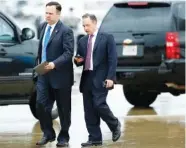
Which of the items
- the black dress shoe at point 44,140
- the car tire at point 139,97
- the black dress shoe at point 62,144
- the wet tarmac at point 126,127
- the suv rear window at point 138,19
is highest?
the suv rear window at point 138,19

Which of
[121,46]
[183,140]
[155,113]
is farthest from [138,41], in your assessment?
[183,140]

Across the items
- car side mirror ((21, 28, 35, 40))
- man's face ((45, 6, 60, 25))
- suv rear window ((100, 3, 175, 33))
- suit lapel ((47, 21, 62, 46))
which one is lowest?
suv rear window ((100, 3, 175, 33))

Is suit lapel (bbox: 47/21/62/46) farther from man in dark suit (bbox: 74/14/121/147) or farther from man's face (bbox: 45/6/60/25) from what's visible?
man in dark suit (bbox: 74/14/121/147)

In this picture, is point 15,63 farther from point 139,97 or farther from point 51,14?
point 139,97

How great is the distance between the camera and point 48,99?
9367mm

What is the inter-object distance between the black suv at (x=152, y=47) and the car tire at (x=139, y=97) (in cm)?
28

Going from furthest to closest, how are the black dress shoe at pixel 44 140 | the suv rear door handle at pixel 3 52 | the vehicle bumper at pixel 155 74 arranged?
1. the vehicle bumper at pixel 155 74
2. the suv rear door handle at pixel 3 52
3. the black dress shoe at pixel 44 140

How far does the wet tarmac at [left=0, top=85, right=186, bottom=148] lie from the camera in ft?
32.3

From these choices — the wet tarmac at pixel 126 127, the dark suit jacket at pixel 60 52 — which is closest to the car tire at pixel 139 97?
the wet tarmac at pixel 126 127

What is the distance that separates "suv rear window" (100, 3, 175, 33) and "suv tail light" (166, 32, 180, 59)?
215mm

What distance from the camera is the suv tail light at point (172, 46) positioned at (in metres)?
12.9

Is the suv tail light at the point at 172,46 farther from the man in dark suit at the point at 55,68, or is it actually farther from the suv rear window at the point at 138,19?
the man in dark suit at the point at 55,68

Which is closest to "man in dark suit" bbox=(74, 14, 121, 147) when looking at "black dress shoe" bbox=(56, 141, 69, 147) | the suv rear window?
"black dress shoe" bbox=(56, 141, 69, 147)

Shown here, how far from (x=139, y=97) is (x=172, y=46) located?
60.5 inches
